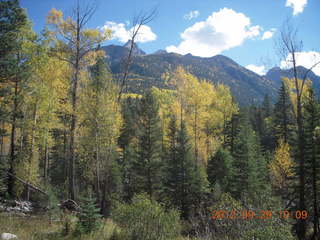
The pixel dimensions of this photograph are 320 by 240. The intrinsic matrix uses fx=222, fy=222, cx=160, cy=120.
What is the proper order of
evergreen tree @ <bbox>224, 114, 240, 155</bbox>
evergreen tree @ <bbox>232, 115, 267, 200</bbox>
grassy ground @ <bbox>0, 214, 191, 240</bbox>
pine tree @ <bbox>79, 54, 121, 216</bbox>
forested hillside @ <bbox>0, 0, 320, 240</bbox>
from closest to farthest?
1. grassy ground @ <bbox>0, 214, 191, 240</bbox>
2. forested hillside @ <bbox>0, 0, 320, 240</bbox>
3. pine tree @ <bbox>79, 54, 121, 216</bbox>
4. evergreen tree @ <bbox>232, 115, 267, 200</bbox>
5. evergreen tree @ <bbox>224, 114, 240, 155</bbox>

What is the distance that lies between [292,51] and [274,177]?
656 inches

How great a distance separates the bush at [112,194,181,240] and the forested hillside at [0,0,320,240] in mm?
28

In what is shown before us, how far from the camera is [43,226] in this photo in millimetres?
6867

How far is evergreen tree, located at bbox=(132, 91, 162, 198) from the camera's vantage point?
20406 mm

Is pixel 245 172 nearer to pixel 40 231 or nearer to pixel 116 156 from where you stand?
pixel 116 156

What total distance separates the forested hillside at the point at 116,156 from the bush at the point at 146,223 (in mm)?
28

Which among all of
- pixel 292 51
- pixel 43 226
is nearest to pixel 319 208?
pixel 292 51

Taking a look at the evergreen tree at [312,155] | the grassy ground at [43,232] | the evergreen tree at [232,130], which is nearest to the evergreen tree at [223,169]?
the evergreen tree at [232,130]

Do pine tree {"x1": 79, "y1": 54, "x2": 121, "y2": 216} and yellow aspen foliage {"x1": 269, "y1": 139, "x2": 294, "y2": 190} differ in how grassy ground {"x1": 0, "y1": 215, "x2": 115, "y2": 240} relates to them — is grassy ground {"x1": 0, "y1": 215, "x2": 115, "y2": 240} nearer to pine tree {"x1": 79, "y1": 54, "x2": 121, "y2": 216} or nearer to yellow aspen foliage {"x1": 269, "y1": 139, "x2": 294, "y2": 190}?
pine tree {"x1": 79, "y1": 54, "x2": 121, "y2": 216}

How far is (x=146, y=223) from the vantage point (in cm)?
586

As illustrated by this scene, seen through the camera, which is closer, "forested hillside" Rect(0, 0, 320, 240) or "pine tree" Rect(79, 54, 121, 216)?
"forested hillside" Rect(0, 0, 320, 240)

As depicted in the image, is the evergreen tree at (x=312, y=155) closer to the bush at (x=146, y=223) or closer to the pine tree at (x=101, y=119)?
the bush at (x=146, y=223)

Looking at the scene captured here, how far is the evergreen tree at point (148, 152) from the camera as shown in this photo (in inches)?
803

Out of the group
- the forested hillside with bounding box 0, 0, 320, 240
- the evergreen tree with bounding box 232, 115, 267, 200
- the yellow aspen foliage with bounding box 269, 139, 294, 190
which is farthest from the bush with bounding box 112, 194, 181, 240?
the yellow aspen foliage with bounding box 269, 139, 294, 190
